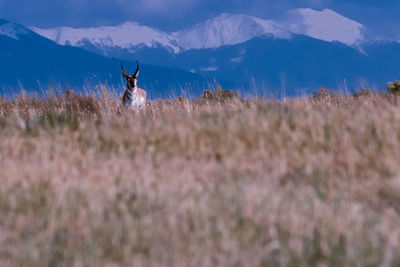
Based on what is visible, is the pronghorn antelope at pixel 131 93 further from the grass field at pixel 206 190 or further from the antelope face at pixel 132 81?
the grass field at pixel 206 190

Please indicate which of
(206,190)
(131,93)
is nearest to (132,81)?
(131,93)

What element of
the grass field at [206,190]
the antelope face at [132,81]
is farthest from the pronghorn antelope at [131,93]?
the grass field at [206,190]

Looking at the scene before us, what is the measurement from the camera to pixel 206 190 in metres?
4.62

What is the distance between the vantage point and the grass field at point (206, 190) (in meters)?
3.47

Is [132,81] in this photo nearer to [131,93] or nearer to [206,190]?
[131,93]

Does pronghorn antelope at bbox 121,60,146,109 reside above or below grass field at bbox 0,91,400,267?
above

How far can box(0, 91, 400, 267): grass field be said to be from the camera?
11.4 feet

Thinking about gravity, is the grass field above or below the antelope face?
below

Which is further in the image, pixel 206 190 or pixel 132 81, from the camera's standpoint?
pixel 132 81

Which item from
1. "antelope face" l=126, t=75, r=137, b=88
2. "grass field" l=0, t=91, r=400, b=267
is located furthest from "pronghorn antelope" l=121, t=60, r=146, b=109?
"grass field" l=0, t=91, r=400, b=267

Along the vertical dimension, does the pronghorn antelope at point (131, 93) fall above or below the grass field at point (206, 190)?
above

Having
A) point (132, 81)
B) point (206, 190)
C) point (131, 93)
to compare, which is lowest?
point (206, 190)

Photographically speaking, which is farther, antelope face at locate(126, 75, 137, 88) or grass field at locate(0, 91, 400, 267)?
antelope face at locate(126, 75, 137, 88)

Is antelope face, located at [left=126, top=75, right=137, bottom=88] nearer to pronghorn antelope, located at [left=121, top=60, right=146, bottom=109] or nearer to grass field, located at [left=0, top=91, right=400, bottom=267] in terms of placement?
pronghorn antelope, located at [left=121, top=60, right=146, bottom=109]
